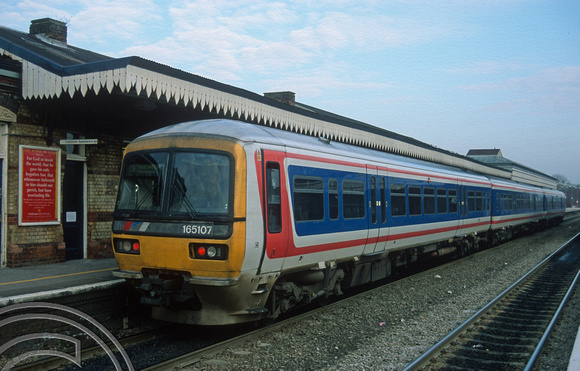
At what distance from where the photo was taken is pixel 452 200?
14.9 meters

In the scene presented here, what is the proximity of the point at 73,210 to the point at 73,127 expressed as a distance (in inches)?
69.7

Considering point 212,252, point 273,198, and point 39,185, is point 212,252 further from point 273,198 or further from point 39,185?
point 39,185

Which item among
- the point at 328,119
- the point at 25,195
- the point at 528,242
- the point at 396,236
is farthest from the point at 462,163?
the point at 25,195

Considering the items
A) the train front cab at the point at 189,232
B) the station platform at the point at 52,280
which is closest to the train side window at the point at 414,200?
the train front cab at the point at 189,232

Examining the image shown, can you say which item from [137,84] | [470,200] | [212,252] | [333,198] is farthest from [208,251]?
[470,200]

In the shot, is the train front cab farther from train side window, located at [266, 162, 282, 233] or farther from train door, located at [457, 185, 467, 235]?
train door, located at [457, 185, 467, 235]

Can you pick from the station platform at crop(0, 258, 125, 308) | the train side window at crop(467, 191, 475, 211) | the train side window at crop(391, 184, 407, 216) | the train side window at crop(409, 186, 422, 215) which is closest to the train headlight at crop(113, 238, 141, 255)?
the station platform at crop(0, 258, 125, 308)

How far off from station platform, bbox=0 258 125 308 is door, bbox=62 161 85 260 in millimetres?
Answer: 640

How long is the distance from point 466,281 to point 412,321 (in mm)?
4712

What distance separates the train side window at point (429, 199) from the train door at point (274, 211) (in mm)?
6421

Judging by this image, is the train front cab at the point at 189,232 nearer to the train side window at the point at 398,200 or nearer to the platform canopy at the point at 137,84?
the platform canopy at the point at 137,84

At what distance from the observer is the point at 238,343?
21.8ft

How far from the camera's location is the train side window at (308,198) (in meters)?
7.45

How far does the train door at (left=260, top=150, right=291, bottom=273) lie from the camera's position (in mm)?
6691
